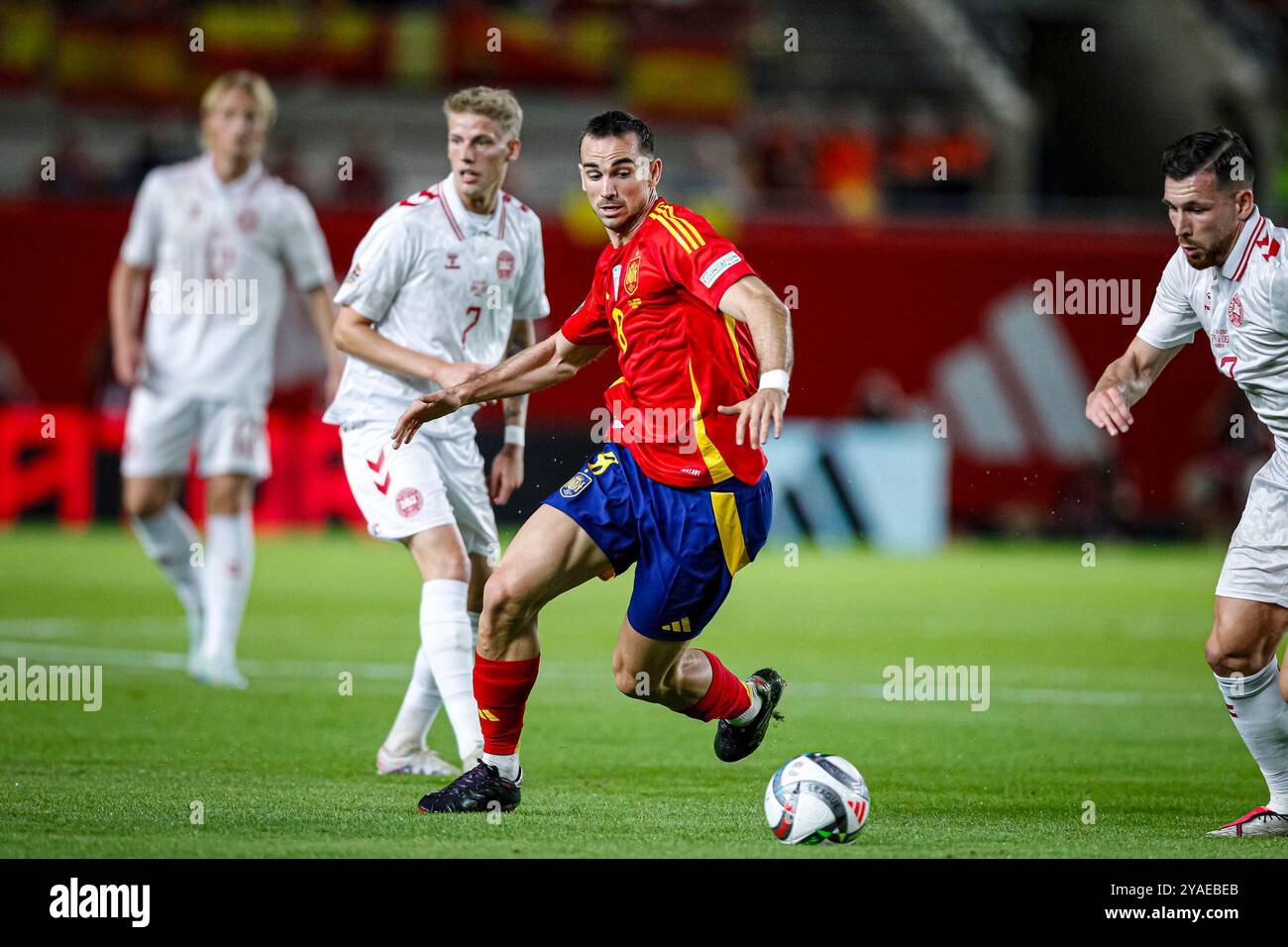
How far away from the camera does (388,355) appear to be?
7.34 meters

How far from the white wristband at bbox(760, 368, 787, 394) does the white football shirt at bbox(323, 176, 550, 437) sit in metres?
2.18

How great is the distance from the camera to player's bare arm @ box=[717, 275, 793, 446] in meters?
5.62

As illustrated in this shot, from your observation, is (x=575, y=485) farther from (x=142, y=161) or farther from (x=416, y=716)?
(x=142, y=161)

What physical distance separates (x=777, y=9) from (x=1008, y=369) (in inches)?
347

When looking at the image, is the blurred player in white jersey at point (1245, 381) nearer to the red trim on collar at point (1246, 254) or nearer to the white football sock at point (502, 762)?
the red trim on collar at point (1246, 254)

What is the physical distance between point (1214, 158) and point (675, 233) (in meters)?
1.90

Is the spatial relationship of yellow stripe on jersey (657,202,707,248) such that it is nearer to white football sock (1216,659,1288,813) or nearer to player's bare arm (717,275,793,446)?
player's bare arm (717,275,793,446)

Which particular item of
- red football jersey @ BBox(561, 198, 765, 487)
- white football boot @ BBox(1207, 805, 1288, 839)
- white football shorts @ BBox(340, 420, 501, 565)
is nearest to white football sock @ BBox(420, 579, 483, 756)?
white football shorts @ BBox(340, 420, 501, 565)

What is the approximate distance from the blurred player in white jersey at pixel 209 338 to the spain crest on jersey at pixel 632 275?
4.04 m

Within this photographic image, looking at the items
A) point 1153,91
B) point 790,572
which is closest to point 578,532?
point 790,572

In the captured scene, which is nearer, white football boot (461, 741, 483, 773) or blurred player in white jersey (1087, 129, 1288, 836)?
blurred player in white jersey (1087, 129, 1288, 836)

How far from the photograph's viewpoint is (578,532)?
6.41 metres
